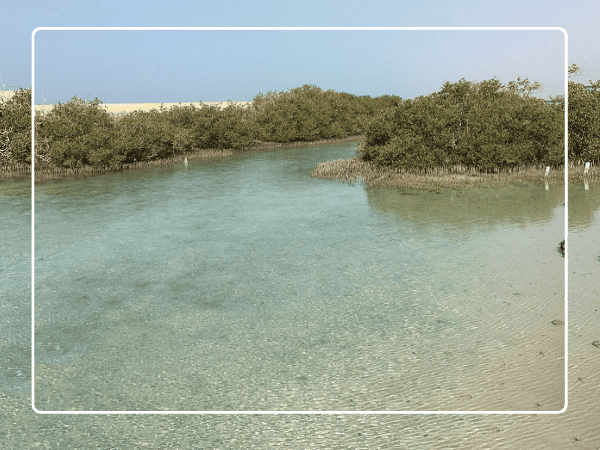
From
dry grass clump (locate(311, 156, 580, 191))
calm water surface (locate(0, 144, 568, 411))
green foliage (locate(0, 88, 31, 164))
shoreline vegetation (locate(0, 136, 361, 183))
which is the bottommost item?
calm water surface (locate(0, 144, 568, 411))

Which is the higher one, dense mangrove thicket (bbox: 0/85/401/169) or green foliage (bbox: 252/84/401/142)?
green foliage (bbox: 252/84/401/142)

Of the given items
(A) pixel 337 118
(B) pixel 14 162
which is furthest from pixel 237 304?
(A) pixel 337 118

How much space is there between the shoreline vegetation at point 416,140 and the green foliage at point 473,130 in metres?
0.04

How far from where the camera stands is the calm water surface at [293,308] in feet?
17.5

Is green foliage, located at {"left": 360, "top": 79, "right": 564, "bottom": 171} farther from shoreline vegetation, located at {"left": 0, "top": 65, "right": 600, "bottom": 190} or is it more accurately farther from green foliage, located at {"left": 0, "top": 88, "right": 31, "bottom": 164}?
green foliage, located at {"left": 0, "top": 88, "right": 31, "bottom": 164}

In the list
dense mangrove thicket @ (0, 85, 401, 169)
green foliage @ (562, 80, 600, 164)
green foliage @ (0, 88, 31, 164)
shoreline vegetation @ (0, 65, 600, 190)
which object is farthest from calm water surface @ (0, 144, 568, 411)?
green foliage @ (0, 88, 31, 164)

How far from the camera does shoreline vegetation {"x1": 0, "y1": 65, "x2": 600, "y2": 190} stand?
67.7 ft

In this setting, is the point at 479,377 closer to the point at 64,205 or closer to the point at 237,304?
the point at 237,304

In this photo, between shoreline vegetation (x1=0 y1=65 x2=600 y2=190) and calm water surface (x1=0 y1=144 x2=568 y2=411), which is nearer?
calm water surface (x1=0 y1=144 x2=568 y2=411)

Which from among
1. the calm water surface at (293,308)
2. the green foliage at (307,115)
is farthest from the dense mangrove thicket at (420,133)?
the green foliage at (307,115)

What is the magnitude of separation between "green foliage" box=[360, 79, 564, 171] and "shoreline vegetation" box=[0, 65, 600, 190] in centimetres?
4

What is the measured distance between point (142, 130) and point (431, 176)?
14.7m

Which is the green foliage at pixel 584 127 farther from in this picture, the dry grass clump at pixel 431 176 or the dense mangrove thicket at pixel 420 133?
the dry grass clump at pixel 431 176

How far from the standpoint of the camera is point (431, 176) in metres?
20.5
